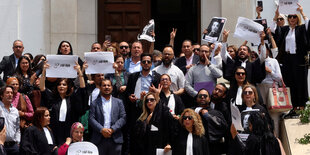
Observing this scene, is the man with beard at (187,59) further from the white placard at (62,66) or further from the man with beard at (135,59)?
the white placard at (62,66)

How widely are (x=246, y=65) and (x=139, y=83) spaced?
2334 mm

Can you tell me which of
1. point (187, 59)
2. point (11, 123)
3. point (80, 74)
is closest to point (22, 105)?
point (11, 123)

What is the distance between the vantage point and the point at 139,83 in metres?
16.0

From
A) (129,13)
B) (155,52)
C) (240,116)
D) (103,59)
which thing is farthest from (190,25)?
(240,116)

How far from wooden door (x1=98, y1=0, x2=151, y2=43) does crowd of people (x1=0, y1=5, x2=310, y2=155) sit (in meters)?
Answer: 4.12

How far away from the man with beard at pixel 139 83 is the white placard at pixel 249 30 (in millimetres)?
2077

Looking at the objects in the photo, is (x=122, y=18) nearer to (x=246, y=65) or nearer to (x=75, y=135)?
(x=246, y=65)

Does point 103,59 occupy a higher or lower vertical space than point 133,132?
Answer: higher

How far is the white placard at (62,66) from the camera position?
620 inches

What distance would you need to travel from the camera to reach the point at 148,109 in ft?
50.2

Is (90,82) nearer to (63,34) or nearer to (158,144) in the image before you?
(158,144)

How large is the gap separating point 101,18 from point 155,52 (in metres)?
4.40

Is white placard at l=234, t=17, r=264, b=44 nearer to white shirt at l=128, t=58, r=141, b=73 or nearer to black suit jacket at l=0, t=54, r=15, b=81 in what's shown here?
white shirt at l=128, t=58, r=141, b=73

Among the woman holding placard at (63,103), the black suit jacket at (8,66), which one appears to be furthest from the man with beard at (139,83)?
the black suit jacket at (8,66)
